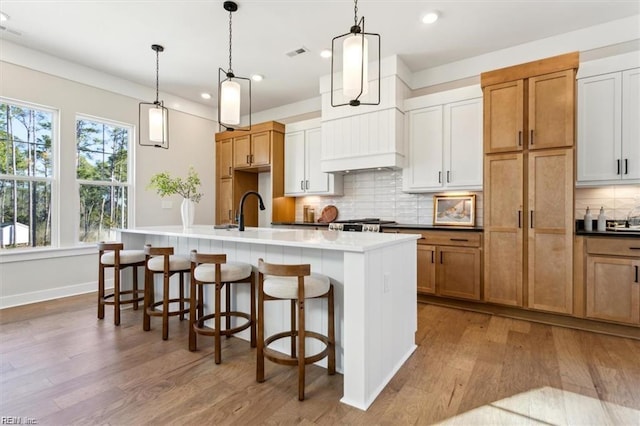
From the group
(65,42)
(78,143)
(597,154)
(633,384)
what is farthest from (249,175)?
(633,384)

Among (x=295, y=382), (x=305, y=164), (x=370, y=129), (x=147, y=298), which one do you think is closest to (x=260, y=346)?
(x=295, y=382)

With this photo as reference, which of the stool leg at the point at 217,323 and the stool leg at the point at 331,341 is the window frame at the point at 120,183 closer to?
the stool leg at the point at 217,323

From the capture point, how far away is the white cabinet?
300 centimetres

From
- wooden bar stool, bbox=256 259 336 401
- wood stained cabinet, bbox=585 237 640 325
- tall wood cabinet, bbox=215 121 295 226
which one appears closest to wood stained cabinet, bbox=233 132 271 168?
tall wood cabinet, bbox=215 121 295 226

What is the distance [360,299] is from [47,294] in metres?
4.25

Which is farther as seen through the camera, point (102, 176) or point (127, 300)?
point (102, 176)

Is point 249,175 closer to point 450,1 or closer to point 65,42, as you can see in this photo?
point 65,42

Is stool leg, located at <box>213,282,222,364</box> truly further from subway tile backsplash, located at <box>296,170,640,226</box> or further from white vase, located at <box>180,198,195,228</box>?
subway tile backsplash, located at <box>296,170,640,226</box>

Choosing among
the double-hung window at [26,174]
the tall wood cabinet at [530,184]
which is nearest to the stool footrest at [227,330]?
the tall wood cabinet at [530,184]

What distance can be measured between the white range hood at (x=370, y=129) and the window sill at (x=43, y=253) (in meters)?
3.47

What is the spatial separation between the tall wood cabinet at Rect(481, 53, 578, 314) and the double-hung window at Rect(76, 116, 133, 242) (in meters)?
4.87

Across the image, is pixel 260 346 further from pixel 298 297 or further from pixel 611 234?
pixel 611 234

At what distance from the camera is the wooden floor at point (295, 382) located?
1.71 metres

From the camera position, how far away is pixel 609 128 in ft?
10.2
